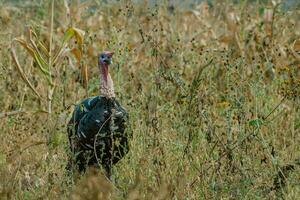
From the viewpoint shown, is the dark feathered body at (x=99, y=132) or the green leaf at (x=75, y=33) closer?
the dark feathered body at (x=99, y=132)

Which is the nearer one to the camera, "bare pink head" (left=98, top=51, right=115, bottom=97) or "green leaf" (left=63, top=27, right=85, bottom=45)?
"bare pink head" (left=98, top=51, right=115, bottom=97)

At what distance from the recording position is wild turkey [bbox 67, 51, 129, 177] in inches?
195

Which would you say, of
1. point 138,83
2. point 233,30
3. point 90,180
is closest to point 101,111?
point 138,83

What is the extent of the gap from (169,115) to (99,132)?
84 centimetres

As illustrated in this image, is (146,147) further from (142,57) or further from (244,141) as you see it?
(142,57)

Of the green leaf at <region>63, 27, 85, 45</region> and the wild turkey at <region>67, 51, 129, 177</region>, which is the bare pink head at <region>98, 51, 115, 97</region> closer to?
the wild turkey at <region>67, 51, 129, 177</region>

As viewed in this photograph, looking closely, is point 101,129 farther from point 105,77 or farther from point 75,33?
point 75,33

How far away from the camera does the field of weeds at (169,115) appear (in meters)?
4.46

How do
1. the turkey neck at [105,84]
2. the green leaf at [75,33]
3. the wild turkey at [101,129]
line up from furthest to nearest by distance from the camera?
the green leaf at [75,33] < the turkey neck at [105,84] < the wild turkey at [101,129]

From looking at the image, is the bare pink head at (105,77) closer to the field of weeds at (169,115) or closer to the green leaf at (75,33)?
the field of weeds at (169,115)

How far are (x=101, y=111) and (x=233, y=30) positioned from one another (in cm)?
274

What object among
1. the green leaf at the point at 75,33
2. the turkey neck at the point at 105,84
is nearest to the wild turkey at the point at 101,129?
the turkey neck at the point at 105,84

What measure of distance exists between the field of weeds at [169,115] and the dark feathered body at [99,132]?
9 centimetres

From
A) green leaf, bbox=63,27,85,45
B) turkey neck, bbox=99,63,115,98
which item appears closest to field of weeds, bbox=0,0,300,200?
green leaf, bbox=63,27,85,45
